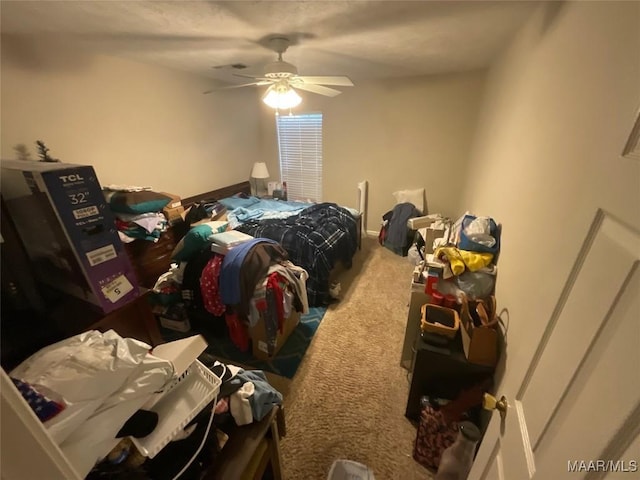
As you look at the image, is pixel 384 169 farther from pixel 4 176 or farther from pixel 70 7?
pixel 4 176

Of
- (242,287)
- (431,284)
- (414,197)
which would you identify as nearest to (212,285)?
(242,287)

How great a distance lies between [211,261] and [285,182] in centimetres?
306

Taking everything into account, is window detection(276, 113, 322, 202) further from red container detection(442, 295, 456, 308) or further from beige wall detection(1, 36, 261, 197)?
red container detection(442, 295, 456, 308)

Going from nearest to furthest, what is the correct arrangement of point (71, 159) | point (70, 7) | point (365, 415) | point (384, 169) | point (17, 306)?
point (17, 306)
point (70, 7)
point (365, 415)
point (71, 159)
point (384, 169)

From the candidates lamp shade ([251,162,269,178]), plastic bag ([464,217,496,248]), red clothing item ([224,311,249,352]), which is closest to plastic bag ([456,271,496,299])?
plastic bag ([464,217,496,248])

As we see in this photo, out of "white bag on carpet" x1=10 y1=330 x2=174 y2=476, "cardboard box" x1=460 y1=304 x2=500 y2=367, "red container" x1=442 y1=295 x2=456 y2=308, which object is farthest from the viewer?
"red container" x1=442 y1=295 x2=456 y2=308

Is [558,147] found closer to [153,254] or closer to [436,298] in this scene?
[436,298]

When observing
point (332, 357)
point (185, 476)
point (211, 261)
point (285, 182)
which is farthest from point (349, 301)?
point (285, 182)

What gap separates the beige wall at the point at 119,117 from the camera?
2010 mm

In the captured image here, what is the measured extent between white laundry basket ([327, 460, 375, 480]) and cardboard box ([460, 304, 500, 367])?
31.4 inches

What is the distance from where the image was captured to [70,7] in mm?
1517

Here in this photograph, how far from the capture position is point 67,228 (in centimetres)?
85

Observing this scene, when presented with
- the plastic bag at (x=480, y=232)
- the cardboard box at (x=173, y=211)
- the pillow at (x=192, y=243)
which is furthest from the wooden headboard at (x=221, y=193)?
the plastic bag at (x=480, y=232)

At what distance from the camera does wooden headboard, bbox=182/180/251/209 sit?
11.4ft
